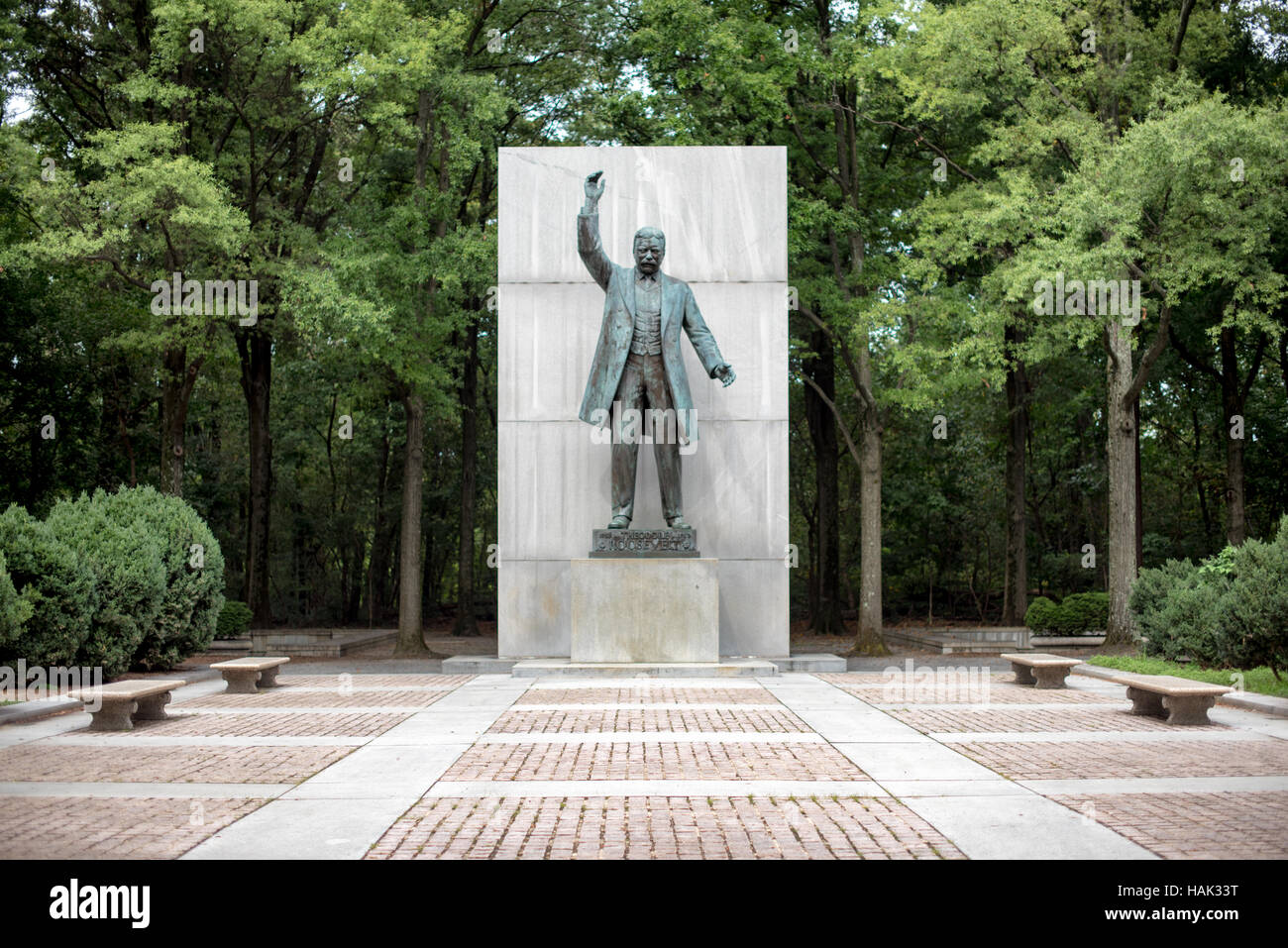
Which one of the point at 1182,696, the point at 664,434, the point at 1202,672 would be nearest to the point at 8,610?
the point at 664,434

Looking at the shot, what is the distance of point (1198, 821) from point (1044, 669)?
7736 millimetres

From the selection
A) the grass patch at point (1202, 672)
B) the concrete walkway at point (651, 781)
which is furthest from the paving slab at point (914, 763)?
the grass patch at point (1202, 672)

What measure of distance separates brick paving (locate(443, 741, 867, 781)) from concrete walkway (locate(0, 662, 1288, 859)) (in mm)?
39

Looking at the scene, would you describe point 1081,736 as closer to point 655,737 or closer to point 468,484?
point 655,737

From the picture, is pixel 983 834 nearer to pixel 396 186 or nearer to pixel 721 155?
pixel 721 155

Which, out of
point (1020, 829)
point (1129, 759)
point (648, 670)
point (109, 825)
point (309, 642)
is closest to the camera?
point (1020, 829)

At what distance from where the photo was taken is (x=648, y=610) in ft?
51.2

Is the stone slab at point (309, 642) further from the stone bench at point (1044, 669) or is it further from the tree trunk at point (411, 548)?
the stone bench at point (1044, 669)

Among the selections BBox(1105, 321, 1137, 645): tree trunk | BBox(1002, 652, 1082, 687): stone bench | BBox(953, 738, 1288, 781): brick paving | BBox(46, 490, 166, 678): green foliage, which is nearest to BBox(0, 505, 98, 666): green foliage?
BBox(46, 490, 166, 678): green foliage

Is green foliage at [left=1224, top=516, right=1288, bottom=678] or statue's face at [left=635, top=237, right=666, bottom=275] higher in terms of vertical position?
statue's face at [left=635, top=237, right=666, bottom=275]

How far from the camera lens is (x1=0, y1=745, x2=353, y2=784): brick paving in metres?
8.12

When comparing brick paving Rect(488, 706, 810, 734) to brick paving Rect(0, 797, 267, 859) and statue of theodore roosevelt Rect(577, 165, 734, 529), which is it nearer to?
brick paving Rect(0, 797, 267, 859)

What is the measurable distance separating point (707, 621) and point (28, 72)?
20555 millimetres

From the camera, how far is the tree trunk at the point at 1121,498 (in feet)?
65.7
